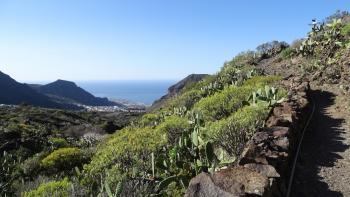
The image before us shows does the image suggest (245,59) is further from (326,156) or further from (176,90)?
(176,90)

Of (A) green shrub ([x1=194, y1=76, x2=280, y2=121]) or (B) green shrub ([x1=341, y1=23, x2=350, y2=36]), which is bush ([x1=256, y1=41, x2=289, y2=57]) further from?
(A) green shrub ([x1=194, y1=76, x2=280, y2=121])

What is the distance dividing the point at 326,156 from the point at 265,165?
9.64ft

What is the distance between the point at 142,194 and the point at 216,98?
332 inches

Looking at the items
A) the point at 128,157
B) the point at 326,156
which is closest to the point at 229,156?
the point at 326,156

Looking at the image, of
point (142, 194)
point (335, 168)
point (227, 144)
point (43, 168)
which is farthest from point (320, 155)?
point (43, 168)

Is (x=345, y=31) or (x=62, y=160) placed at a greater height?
(x=345, y=31)

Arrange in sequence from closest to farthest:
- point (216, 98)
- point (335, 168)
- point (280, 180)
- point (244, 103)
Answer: point (280, 180) → point (335, 168) → point (244, 103) → point (216, 98)

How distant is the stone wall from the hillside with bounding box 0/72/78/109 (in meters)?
147

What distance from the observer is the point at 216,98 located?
15.2 meters

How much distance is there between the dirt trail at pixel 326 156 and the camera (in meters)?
7.41

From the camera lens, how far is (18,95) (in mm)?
158000

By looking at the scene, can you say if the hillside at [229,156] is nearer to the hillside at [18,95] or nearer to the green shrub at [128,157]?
the green shrub at [128,157]

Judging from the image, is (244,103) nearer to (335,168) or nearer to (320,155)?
(320,155)

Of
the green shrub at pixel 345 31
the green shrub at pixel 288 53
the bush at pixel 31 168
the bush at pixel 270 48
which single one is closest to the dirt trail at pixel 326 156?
→ the bush at pixel 31 168
